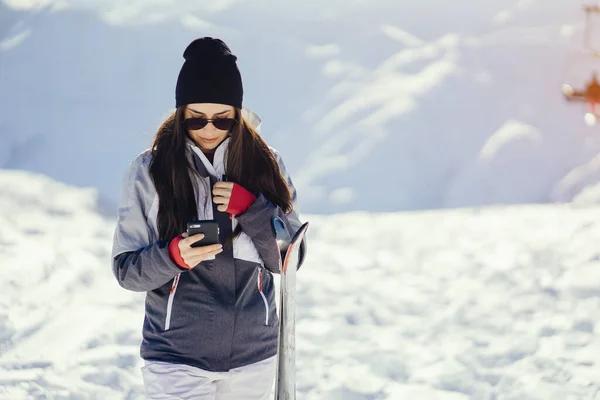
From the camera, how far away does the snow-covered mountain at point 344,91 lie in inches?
321

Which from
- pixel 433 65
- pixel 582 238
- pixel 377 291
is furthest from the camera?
pixel 433 65

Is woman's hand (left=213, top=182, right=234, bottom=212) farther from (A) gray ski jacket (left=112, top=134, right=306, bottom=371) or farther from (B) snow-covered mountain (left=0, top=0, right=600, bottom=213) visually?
(B) snow-covered mountain (left=0, top=0, right=600, bottom=213)

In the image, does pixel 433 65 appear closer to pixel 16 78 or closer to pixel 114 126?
pixel 114 126

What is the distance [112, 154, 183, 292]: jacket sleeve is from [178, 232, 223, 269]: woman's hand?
0.17 feet

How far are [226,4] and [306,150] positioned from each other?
2.71 meters

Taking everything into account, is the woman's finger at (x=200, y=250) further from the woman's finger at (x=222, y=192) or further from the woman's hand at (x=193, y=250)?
the woman's finger at (x=222, y=192)

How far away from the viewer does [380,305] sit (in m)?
5.55

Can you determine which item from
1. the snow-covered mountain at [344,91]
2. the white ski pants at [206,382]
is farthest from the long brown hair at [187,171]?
the snow-covered mountain at [344,91]

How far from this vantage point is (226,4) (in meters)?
10.4

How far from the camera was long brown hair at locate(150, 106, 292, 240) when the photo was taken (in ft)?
7.38

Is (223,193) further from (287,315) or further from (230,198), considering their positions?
(287,315)

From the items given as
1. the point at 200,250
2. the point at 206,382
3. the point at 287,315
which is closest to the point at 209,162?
the point at 200,250

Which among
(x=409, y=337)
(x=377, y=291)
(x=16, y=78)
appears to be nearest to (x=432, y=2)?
(x=16, y=78)

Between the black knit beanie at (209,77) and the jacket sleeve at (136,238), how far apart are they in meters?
0.22
